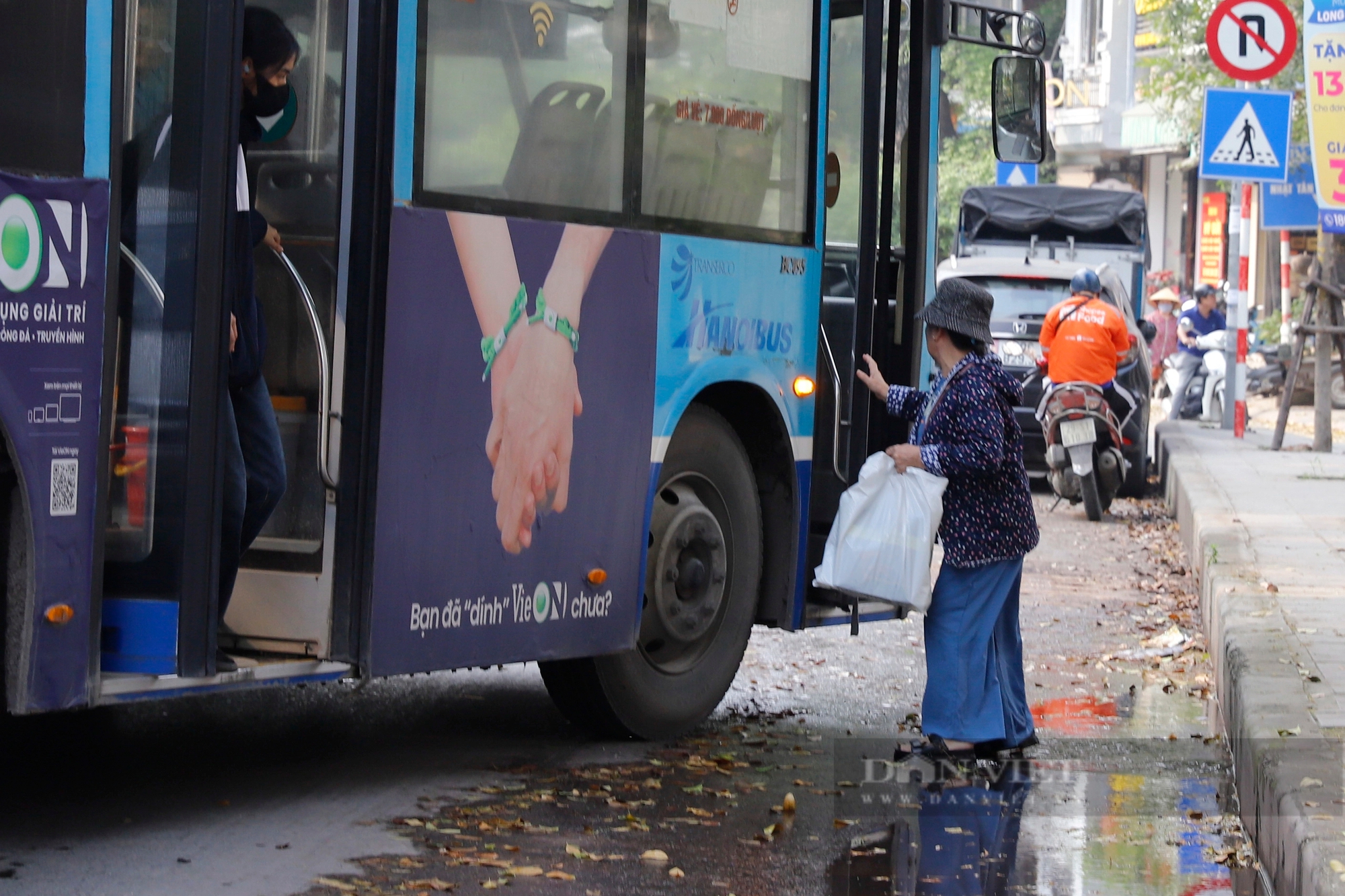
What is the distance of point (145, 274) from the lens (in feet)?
16.2

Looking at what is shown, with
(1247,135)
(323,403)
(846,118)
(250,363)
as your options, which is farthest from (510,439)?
(1247,135)

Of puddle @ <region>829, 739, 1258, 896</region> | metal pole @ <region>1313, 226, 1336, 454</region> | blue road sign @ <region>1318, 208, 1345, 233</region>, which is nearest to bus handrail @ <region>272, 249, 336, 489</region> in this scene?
puddle @ <region>829, 739, 1258, 896</region>

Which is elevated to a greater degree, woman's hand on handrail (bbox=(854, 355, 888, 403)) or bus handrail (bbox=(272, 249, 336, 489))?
woman's hand on handrail (bbox=(854, 355, 888, 403))

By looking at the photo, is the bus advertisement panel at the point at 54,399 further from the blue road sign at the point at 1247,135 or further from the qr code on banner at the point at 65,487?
the blue road sign at the point at 1247,135

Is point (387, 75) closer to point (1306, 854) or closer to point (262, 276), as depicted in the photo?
point (262, 276)

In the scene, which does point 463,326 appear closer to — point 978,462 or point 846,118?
point 978,462

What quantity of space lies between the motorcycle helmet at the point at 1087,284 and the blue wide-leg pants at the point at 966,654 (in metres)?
Answer: 8.35

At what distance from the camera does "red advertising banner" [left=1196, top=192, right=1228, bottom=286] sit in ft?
131

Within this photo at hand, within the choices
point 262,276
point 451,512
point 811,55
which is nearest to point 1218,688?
point 811,55

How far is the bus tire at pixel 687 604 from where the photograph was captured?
6590 mm

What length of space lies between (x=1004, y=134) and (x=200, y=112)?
3.82 m

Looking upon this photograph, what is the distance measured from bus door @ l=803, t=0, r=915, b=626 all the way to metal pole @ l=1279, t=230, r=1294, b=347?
24.6m

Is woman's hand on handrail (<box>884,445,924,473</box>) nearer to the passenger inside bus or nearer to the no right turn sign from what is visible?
the passenger inside bus

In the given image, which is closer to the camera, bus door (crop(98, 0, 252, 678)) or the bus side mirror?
bus door (crop(98, 0, 252, 678))
